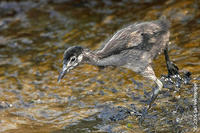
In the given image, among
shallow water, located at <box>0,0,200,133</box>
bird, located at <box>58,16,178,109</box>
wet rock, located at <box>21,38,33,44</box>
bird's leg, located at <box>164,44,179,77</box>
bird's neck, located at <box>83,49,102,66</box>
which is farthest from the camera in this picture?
wet rock, located at <box>21,38,33,44</box>

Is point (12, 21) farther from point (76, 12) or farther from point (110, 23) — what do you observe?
point (110, 23)

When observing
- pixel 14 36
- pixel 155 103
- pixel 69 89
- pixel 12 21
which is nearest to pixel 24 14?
pixel 12 21

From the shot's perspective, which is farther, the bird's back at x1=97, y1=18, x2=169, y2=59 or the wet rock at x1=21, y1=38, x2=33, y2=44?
the wet rock at x1=21, y1=38, x2=33, y2=44

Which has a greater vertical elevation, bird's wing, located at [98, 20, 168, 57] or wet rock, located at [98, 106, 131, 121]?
bird's wing, located at [98, 20, 168, 57]

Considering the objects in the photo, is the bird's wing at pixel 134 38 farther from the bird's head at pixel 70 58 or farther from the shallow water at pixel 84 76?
the shallow water at pixel 84 76

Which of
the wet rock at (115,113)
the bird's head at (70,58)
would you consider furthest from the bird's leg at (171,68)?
the bird's head at (70,58)

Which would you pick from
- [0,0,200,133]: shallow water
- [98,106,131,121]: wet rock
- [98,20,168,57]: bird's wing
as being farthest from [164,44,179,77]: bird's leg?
[98,106,131,121]: wet rock

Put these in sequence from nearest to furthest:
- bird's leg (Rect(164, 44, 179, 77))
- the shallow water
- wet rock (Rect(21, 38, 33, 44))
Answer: the shallow water, bird's leg (Rect(164, 44, 179, 77)), wet rock (Rect(21, 38, 33, 44))

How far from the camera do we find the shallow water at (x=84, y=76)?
6410 millimetres

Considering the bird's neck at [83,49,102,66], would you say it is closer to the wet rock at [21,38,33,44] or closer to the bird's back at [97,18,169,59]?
the bird's back at [97,18,169,59]

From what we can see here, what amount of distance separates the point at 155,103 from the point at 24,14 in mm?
6931

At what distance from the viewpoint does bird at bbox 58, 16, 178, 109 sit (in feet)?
21.9

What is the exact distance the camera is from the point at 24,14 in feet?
40.3

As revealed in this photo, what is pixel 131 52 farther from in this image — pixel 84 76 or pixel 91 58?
pixel 84 76
